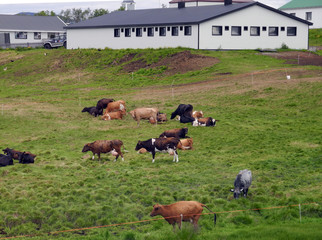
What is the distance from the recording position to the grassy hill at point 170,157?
14.1 metres

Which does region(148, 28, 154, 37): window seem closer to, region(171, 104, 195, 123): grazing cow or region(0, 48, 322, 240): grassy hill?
region(0, 48, 322, 240): grassy hill

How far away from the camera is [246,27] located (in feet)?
192

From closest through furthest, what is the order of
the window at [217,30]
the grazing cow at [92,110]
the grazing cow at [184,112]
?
the grazing cow at [184,112] < the grazing cow at [92,110] < the window at [217,30]

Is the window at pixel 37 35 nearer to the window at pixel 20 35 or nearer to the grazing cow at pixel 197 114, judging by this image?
the window at pixel 20 35

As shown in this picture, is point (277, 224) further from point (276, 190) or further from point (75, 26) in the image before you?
point (75, 26)

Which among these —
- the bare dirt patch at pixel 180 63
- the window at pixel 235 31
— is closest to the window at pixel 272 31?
the window at pixel 235 31

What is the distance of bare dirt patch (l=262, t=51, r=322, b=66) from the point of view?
1853 inches

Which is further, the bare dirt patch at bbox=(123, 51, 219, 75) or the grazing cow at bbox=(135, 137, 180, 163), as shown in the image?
the bare dirt patch at bbox=(123, 51, 219, 75)

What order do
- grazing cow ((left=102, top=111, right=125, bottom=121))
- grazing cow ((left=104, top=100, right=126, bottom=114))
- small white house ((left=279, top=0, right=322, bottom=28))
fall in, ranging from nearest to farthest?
grazing cow ((left=102, top=111, right=125, bottom=121))
grazing cow ((left=104, top=100, right=126, bottom=114))
small white house ((left=279, top=0, right=322, bottom=28))

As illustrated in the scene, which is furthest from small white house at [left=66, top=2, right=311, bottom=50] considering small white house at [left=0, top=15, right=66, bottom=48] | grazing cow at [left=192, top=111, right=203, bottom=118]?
small white house at [left=0, top=15, right=66, bottom=48]

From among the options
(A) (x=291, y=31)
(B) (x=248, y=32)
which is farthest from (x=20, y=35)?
(A) (x=291, y=31)

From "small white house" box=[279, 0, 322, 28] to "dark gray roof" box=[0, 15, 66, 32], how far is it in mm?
45404

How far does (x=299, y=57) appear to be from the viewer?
2014 inches

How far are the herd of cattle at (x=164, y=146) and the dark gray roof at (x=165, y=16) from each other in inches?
1072
